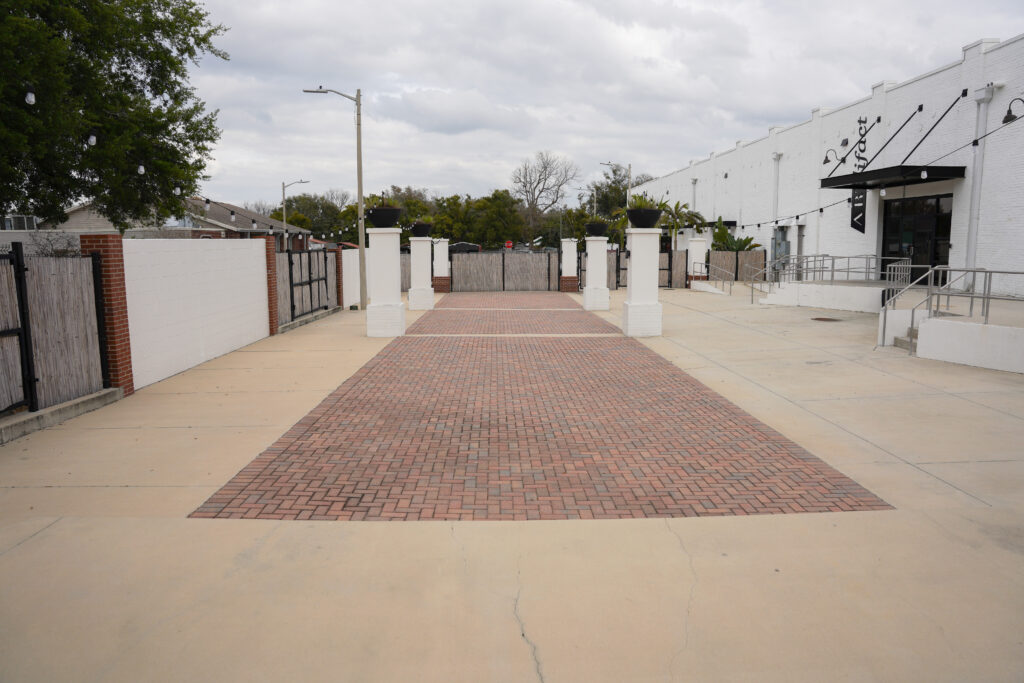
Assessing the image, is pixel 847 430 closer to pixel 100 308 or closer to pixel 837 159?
pixel 100 308

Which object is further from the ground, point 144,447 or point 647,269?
point 647,269

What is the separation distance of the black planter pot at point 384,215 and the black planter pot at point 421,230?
824cm

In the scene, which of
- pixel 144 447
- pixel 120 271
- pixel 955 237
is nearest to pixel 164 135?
pixel 120 271

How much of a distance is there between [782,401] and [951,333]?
4.62 m

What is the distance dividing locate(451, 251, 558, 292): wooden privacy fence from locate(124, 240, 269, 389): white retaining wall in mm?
17734

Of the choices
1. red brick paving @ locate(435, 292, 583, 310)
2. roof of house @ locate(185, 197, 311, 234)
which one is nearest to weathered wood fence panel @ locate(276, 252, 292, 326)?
red brick paving @ locate(435, 292, 583, 310)

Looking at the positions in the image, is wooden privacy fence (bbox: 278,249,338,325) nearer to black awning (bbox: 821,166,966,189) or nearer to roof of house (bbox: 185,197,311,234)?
black awning (bbox: 821,166,966,189)

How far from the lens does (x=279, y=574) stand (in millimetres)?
4605

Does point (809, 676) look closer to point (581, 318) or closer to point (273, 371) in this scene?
point (273, 371)

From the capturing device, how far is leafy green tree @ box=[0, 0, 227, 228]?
1866 centimetres

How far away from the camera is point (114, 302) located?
955 centimetres

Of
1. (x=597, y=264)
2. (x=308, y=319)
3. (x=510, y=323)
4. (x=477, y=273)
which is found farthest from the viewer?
(x=477, y=273)

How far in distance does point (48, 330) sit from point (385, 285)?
9.20 m

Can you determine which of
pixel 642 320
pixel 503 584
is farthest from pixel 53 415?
pixel 642 320
